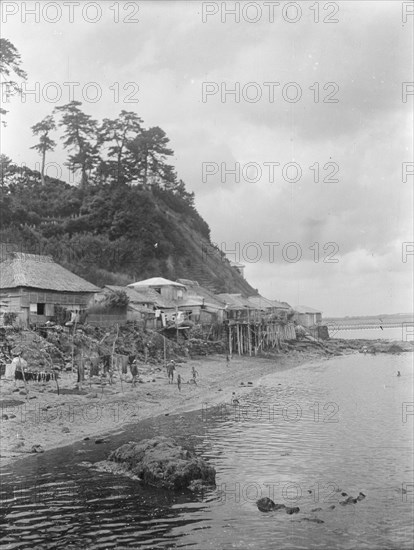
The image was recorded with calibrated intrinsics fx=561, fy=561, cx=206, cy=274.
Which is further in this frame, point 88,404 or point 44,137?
point 44,137

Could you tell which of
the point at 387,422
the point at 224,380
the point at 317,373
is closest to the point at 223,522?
the point at 387,422

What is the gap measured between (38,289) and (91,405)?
18.9 m

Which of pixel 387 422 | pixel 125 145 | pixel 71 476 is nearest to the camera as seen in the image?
pixel 71 476

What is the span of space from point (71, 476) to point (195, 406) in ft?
47.1

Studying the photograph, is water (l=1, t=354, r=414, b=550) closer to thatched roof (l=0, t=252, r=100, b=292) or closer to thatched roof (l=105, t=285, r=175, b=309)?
thatched roof (l=0, t=252, r=100, b=292)

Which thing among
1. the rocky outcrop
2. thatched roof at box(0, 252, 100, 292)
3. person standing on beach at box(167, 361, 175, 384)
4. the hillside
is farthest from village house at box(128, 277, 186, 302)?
the rocky outcrop

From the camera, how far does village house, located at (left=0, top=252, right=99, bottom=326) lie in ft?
137

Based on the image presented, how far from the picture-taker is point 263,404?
31.7 metres

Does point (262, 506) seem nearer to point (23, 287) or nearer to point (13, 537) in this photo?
point (13, 537)

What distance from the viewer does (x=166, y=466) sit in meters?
15.6

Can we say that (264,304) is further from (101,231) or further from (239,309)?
(101,231)

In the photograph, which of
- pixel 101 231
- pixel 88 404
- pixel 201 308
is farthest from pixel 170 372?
pixel 101 231

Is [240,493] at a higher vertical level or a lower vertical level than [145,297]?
lower

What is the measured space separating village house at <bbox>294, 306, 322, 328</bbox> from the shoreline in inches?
2034
